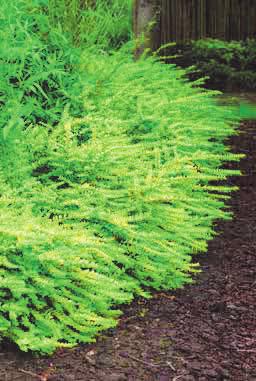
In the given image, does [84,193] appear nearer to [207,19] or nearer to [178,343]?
[178,343]

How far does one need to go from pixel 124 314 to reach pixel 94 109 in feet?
5.42

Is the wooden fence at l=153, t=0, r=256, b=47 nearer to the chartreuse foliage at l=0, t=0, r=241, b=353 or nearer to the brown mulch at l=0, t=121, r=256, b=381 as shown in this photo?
the chartreuse foliage at l=0, t=0, r=241, b=353

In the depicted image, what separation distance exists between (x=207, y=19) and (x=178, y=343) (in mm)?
10260

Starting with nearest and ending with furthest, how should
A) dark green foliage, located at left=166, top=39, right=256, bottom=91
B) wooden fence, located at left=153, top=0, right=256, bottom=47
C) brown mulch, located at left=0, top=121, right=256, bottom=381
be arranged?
brown mulch, located at left=0, top=121, right=256, bottom=381 → dark green foliage, located at left=166, top=39, right=256, bottom=91 → wooden fence, located at left=153, top=0, right=256, bottom=47

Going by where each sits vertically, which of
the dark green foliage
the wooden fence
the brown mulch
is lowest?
the brown mulch

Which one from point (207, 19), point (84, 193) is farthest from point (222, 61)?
point (84, 193)

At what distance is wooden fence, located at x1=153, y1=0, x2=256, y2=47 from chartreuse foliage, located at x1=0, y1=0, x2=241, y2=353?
21.6 ft

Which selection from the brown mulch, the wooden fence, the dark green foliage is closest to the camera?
the brown mulch

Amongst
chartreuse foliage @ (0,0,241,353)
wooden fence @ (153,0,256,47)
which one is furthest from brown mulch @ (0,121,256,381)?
wooden fence @ (153,0,256,47)

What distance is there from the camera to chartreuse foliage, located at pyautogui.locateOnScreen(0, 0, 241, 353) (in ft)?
9.47

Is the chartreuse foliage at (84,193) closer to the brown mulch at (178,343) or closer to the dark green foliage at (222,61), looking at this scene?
the brown mulch at (178,343)

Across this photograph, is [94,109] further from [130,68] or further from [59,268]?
[59,268]

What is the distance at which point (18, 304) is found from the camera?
9.14 feet

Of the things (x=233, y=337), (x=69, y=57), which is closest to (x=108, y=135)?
(x=69, y=57)
